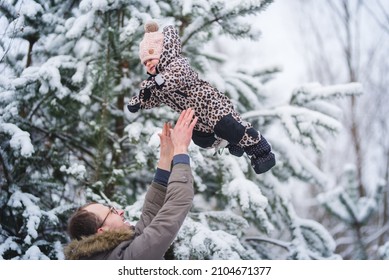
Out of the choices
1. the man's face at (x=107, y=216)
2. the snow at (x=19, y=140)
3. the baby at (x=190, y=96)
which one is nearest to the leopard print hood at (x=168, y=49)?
the baby at (x=190, y=96)

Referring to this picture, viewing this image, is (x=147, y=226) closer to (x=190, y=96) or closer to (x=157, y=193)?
(x=157, y=193)

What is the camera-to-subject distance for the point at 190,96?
213 cm

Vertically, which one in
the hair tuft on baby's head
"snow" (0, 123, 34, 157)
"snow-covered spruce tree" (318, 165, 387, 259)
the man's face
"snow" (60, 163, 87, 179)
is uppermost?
the hair tuft on baby's head

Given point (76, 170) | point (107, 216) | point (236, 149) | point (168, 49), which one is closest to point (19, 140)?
point (76, 170)

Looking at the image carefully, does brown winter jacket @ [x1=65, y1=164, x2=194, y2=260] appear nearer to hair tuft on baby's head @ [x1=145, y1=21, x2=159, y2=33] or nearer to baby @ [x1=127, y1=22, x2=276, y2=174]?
baby @ [x1=127, y1=22, x2=276, y2=174]

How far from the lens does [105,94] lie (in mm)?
3248

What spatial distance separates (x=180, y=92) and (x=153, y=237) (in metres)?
0.69

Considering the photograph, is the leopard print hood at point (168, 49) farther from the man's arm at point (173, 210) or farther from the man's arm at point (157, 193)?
the man's arm at point (157, 193)

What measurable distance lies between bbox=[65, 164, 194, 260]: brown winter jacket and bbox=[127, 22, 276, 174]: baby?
27cm

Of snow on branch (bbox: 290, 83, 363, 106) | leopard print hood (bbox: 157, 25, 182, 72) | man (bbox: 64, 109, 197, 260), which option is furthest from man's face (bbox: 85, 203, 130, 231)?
snow on branch (bbox: 290, 83, 363, 106)

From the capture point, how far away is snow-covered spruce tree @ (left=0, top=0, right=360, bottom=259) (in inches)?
118
